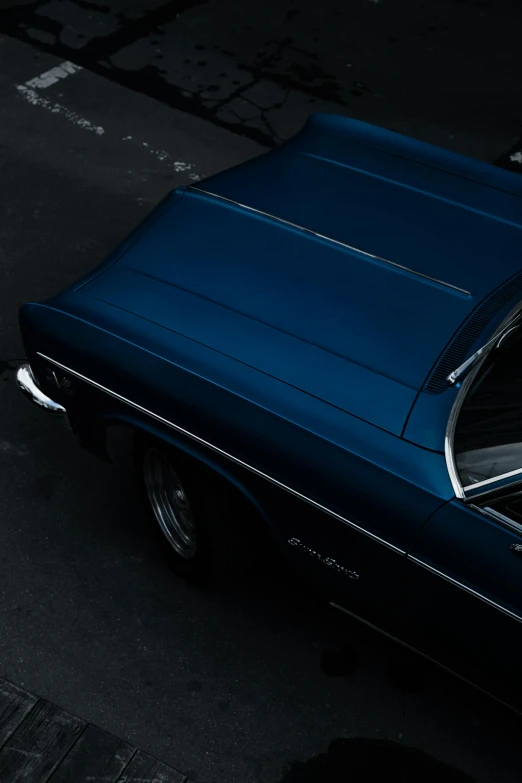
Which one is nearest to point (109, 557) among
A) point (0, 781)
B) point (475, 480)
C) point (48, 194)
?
point (0, 781)

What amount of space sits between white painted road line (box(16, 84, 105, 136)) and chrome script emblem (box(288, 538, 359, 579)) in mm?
4167

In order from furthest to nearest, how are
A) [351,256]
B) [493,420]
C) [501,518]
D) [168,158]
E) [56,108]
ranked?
[56,108] < [168,158] < [351,256] < [493,420] < [501,518]

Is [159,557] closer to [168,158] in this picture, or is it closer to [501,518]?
[501,518]

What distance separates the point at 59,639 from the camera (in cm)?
354

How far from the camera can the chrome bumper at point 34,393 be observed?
3761mm

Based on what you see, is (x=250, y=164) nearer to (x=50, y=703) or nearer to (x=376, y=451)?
(x=376, y=451)

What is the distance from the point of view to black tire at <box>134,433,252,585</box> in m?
3.26

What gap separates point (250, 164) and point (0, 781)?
2.71 m

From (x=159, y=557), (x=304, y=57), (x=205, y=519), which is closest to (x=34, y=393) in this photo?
(x=159, y=557)

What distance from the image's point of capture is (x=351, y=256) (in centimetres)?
353

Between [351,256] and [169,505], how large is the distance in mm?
1215

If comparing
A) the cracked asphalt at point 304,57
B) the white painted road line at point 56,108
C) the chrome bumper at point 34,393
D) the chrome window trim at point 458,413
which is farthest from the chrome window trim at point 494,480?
the white painted road line at point 56,108

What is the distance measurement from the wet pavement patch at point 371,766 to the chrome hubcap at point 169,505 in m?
0.88

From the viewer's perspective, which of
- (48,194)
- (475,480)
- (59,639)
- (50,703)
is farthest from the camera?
(48,194)
